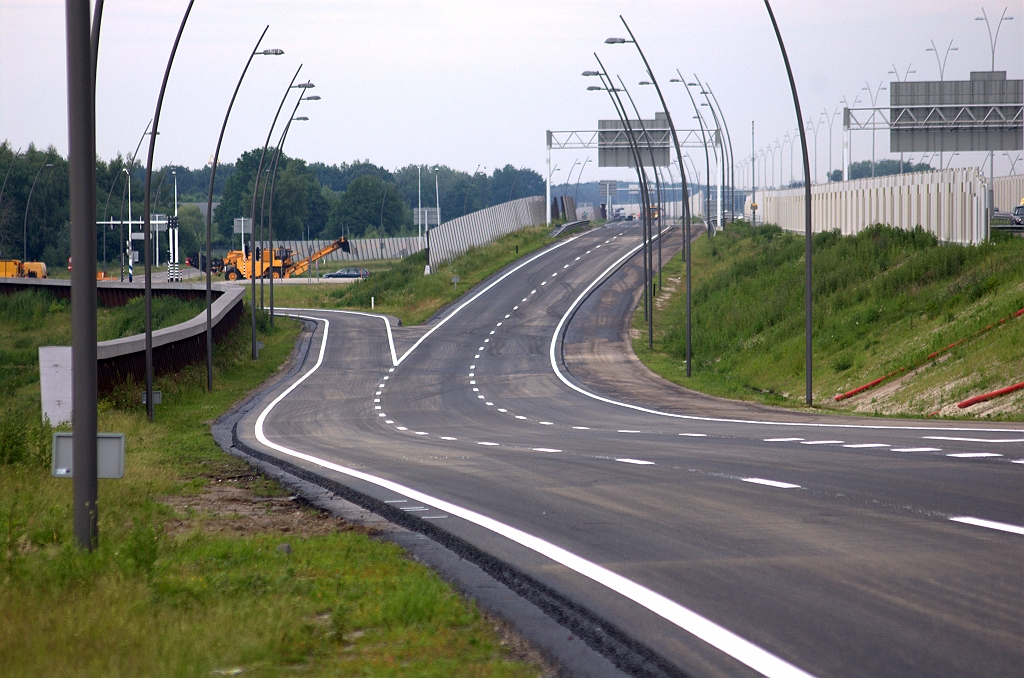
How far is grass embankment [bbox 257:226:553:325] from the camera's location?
67.2 meters

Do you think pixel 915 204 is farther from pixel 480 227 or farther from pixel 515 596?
pixel 480 227

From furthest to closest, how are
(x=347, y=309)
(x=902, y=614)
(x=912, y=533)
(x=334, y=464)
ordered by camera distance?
1. (x=347, y=309)
2. (x=334, y=464)
3. (x=912, y=533)
4. (x=902, y=614)

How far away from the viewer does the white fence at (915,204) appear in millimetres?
39281

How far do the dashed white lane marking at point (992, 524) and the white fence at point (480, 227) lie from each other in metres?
69.1

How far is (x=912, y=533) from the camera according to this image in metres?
9.02

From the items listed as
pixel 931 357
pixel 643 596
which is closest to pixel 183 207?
pixel 931 357

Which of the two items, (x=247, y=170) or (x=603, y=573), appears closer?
(x=603, y=573)

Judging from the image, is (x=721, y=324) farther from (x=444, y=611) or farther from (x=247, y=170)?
(x=247, y=170)

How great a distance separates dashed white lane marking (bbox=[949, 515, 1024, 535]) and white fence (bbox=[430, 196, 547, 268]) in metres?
69.1

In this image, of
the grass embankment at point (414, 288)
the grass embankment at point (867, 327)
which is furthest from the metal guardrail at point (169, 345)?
the grass embankment at point (867, 327)

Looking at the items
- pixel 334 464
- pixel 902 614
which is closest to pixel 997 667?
pixel 902 614

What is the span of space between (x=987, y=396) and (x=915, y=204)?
77.1ft

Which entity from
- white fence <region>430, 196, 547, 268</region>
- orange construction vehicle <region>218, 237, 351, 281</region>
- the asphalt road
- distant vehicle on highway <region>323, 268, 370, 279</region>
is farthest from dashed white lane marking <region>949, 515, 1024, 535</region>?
distant vehicle on highway <region>323, 268, 370, 279</region>

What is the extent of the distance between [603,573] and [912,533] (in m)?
2.74
